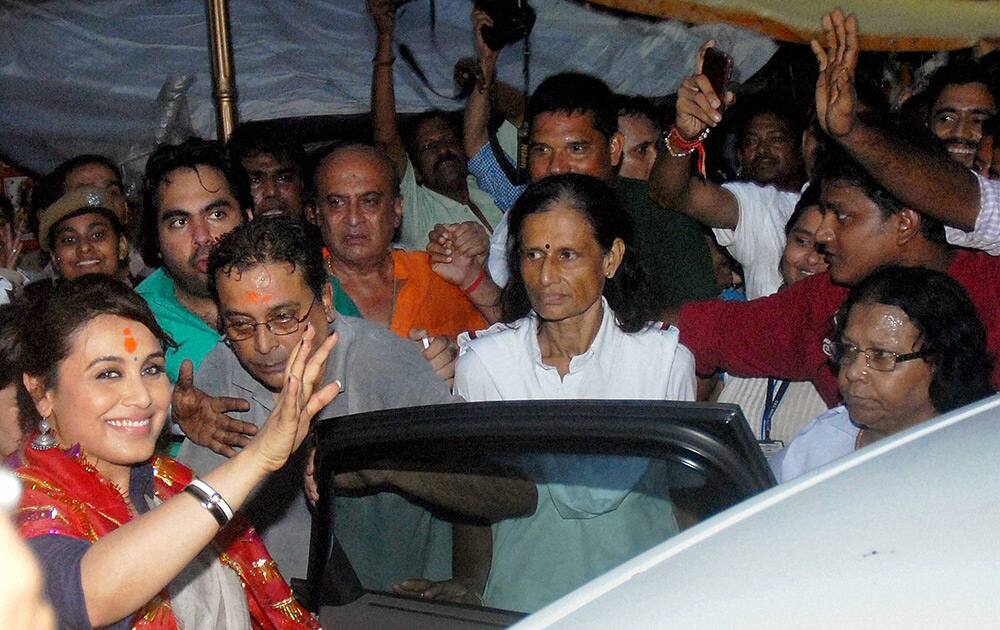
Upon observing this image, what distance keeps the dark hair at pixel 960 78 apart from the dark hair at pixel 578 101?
172 cm

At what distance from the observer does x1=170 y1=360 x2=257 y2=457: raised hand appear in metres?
3.16

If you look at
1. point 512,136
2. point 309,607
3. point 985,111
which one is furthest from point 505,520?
point 512,136

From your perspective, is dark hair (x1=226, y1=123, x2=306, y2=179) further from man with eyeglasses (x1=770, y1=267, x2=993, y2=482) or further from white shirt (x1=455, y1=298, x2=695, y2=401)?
man with eyeglasses (x1=770, y1=267, x2=993, y2=482)

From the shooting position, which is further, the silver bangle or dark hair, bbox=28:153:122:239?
dark hair, bbox=28:153:122:239

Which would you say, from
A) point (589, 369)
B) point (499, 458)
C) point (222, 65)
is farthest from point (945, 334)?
point (222, 65)

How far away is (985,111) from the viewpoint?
5.00 m

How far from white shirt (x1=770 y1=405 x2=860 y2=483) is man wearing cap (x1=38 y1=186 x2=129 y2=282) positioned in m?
2.82

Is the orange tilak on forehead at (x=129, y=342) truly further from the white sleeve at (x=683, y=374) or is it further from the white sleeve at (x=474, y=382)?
the white sleeve at (x=683, y=374)

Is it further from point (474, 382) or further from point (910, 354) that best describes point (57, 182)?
point (910, 354)

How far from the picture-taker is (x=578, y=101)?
441 cm

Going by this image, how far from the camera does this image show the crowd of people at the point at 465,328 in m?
2.24

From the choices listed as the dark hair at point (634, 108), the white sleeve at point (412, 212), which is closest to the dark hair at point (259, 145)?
the white sleeve at point (412, 212)

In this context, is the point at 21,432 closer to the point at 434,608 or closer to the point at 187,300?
the point at 187,300

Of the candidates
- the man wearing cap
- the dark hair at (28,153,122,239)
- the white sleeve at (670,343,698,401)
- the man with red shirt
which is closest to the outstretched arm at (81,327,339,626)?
the white sleeve at (670,343,698,401)
